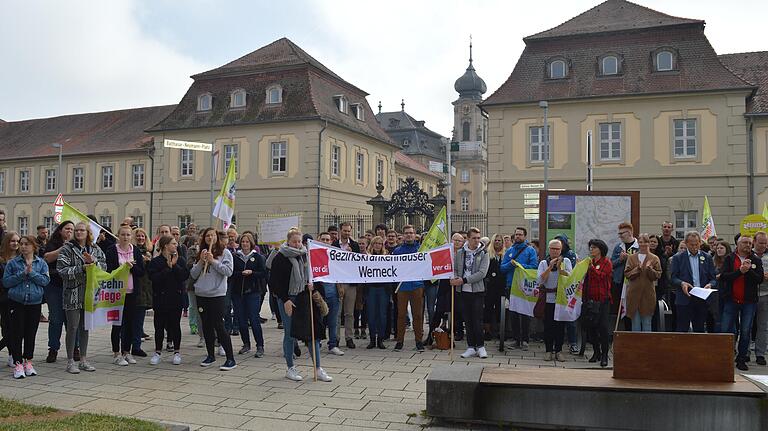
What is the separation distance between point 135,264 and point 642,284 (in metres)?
7.48

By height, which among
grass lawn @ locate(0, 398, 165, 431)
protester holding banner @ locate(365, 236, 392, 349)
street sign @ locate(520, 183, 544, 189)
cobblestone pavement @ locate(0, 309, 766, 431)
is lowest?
cobblestone pavement @ locate(0, 309, 766, 431)

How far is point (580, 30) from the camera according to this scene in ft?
103

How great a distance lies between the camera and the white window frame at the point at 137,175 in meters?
42.5

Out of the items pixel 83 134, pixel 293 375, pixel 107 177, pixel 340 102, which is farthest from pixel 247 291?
pixel 83 134

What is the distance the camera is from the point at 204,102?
128 ft

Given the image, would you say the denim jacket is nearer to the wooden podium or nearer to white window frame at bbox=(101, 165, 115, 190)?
the wooden podium

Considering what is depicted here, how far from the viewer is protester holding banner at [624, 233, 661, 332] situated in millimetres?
9086

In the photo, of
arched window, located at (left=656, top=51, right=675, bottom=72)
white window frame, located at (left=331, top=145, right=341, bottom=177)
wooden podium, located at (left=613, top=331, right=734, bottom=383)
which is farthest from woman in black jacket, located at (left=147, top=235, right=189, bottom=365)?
white window frame, located at (left=331, top=145, right=341, bottom=177)

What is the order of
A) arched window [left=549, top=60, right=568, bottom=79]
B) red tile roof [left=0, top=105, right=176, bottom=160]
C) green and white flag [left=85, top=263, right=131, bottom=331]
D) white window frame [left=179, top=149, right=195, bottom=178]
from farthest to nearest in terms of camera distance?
red tile roof [left=0, top=105, right=176, bottom=160]
white window frame [left=179, top=149, right=195, bottom=178]
arched window [left=549, top=60, right=568, bottom=79]
green and white flag [left=85, top=263, right=131, bottom=331]

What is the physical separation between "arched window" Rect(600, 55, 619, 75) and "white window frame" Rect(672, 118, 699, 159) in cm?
372

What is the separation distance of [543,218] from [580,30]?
74.4 feet

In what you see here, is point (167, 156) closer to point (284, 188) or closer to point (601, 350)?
point (284, 188)

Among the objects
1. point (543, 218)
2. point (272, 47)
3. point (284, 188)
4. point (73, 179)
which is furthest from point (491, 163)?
point (73, 179)

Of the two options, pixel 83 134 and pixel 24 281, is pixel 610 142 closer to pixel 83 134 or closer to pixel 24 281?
pixel 24 281
